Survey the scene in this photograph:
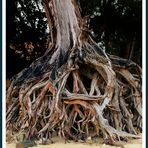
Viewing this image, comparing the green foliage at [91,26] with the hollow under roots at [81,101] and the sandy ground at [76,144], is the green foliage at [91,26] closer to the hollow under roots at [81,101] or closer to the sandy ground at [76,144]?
the hollow under roots at [81,101]

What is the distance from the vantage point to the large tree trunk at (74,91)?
372cm

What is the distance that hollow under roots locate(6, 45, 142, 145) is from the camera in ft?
12.2

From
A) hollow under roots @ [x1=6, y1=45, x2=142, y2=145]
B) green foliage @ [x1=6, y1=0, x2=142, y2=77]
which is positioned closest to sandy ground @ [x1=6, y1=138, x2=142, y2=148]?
hollow under roots @ [x1=6, y1=45, x2=142, y2=145]

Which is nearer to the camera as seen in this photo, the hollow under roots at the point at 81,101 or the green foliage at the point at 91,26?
the hollow under roots at the point at 81,101

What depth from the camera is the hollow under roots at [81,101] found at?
3719 mm

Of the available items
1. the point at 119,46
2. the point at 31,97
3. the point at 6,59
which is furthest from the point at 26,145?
the point at 119,46

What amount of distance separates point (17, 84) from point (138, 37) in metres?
0.96

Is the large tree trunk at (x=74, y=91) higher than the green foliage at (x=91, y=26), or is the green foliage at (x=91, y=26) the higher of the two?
the green foliage at (x=91, y=26)

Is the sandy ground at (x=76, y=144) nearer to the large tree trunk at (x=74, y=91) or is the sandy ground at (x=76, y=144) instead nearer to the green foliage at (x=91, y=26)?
the large tree trunk at (x=74, y=91)

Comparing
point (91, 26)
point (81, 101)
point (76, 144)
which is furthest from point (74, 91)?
point (91, 26)

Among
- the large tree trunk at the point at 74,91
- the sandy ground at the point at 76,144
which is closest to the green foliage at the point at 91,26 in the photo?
the large tree trunk at the point at 74,91

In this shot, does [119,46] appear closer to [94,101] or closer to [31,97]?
[94,101]

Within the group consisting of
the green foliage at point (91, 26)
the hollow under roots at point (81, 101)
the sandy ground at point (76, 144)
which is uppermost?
the green foliage at point (91, 26)

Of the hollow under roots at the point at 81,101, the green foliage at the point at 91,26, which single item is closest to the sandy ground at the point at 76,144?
the hollow under roots at the point at 81,101
